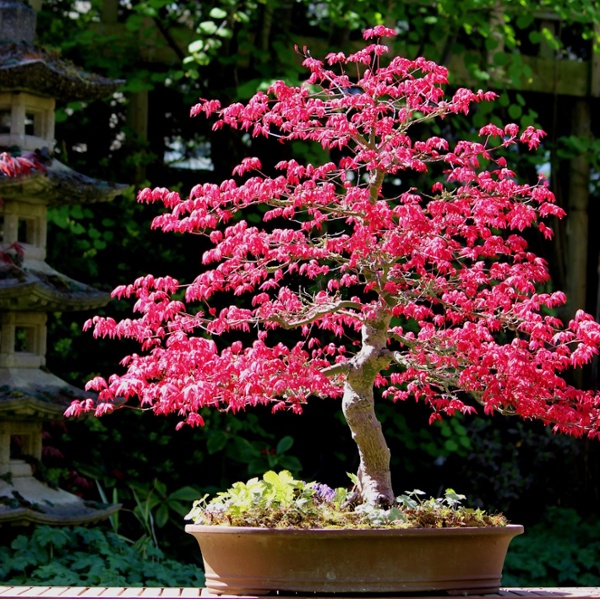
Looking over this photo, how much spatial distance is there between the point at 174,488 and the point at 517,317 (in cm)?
446

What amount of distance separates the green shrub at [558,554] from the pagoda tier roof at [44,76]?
4.35 meters

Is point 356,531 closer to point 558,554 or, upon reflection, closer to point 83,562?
point 83,562

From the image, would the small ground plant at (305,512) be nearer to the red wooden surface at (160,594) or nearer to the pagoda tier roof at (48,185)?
the red wooden surface at (160,594)

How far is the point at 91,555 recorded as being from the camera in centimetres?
609

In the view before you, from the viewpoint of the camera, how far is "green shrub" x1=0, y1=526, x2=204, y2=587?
575cm

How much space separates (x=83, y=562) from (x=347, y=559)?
9.61 feet

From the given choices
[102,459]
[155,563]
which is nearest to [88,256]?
[102,459]

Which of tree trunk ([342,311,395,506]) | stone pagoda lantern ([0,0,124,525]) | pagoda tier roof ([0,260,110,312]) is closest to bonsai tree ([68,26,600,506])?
tree trunk ([342,311,395,506])

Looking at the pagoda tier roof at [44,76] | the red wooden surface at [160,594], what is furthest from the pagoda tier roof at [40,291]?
the red wooden surface at [160,594]

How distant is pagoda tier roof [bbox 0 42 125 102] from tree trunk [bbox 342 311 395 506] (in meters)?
2.91

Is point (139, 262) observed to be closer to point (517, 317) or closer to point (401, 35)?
point (401, 35)

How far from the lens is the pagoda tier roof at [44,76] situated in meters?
5.92

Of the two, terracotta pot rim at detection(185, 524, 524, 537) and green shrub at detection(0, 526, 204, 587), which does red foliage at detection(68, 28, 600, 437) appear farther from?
green shrub at detection(0, 526, 204, 587)

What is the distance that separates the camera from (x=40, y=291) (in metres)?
5.82
